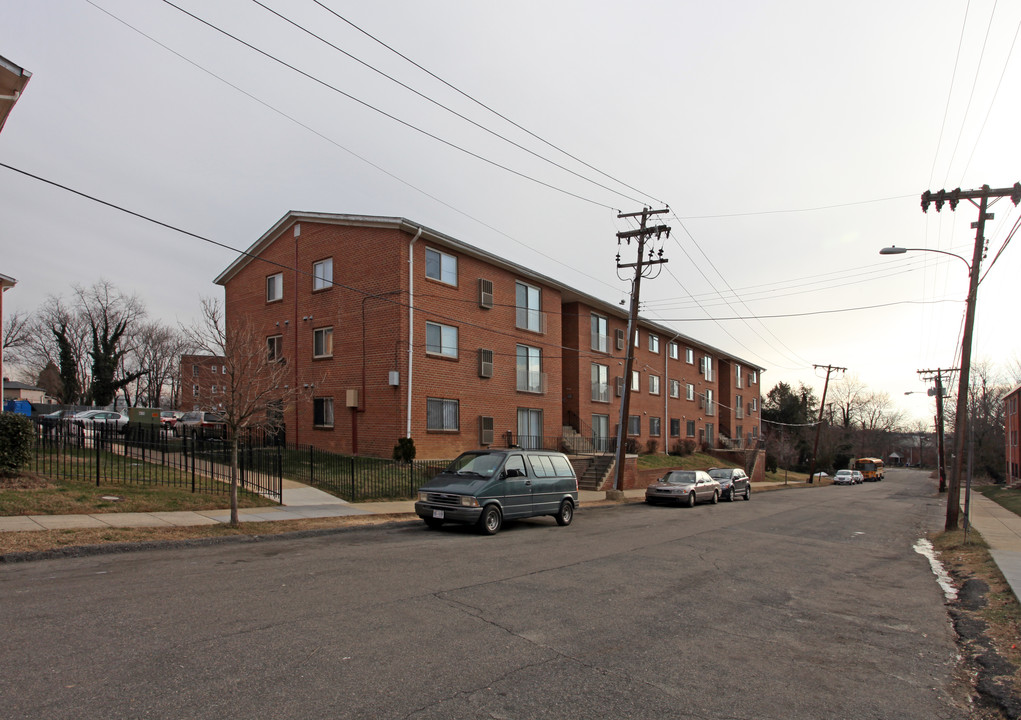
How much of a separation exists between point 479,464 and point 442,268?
12.8m

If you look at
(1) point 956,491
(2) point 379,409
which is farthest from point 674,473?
(2) point 379,409

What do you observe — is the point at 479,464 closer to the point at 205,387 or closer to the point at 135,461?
the point at 205,387

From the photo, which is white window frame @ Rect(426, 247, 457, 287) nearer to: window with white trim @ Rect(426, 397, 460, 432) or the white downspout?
the white downspout

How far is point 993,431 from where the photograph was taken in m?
71.2

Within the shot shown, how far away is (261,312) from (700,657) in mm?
27572

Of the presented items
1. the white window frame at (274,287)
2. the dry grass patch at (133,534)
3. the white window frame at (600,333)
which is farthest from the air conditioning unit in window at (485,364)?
the dry grass patch at (133,534)

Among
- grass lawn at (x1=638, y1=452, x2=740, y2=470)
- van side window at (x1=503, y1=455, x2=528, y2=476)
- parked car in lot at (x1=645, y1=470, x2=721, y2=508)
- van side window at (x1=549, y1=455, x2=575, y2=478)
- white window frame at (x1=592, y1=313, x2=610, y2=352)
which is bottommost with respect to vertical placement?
grass lawn at (x1=638, y1=452, x2=740, y2=470)

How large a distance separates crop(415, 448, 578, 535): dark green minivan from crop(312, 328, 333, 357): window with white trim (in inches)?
510

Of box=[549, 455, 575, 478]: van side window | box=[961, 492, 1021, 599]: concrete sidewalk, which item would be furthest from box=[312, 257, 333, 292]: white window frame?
box=[961, 492, 1021, 599]: concrete sidewalk

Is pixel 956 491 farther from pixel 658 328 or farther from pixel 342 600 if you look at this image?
pixel 658 328

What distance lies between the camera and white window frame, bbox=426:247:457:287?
2530cm

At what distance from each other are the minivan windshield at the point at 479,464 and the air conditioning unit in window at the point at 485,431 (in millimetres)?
11602

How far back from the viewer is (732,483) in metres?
30.0

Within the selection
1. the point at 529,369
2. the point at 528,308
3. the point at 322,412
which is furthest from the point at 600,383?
the point at 322,412
